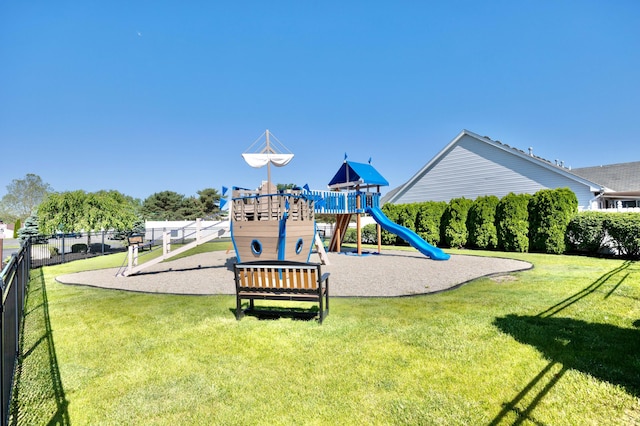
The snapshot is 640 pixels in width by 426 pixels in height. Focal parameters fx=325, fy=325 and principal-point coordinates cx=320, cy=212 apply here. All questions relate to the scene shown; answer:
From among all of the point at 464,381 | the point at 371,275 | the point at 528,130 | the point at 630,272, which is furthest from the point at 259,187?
the point at 528,130

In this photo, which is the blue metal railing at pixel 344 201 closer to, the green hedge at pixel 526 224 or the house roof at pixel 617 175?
the green hedge at pixel 526 224

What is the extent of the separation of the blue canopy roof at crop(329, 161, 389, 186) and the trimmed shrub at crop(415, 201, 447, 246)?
444 centimetres

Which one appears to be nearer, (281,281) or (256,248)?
(281,281)

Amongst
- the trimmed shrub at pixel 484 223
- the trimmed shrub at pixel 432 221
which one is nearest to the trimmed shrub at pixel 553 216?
the trimmed shrub at pixel 484 223

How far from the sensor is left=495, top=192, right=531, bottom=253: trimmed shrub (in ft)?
57.0

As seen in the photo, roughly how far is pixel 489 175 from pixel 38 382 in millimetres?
24656

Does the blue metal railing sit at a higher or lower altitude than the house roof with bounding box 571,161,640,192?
lower

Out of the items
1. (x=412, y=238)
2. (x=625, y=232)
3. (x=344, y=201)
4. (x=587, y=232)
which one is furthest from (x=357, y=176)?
(x=625, y=232)

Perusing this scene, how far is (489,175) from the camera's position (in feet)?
74.4

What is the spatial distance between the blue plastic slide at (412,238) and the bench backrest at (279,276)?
34.1 feet

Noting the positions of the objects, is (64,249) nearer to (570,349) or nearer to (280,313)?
(280,313)

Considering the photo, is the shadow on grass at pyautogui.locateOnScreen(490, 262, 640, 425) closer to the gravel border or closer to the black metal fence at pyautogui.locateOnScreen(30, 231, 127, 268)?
the gravel border

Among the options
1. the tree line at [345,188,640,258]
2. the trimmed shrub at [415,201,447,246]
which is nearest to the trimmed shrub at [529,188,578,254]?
the tree line at [345,188,640,258]

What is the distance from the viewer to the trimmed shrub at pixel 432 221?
2141 cm
